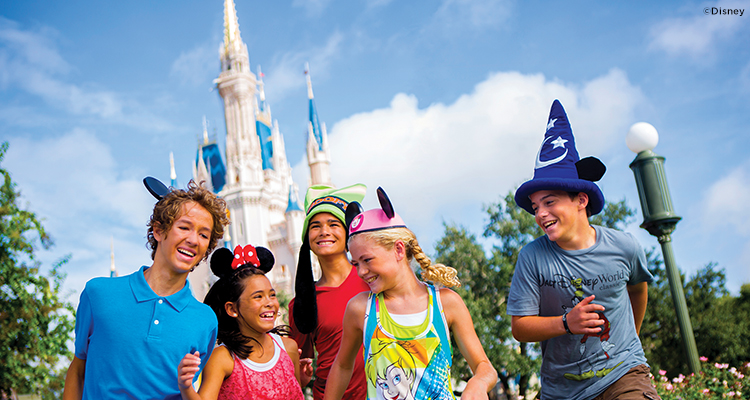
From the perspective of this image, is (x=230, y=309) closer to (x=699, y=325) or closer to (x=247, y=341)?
(x=247, y=341)

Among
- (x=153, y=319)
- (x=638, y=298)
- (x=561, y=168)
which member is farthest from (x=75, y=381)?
(x=638, y=298)

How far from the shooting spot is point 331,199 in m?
3.89

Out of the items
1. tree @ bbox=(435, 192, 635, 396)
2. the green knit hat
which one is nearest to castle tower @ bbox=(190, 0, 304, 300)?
tree @ bbox=(435, 192, 635, 396)

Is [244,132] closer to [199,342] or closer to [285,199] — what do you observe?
[285,199]

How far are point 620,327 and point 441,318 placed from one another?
100cm

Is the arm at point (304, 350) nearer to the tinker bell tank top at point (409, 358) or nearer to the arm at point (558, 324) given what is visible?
the tinker bell tank top at point (409, 358)

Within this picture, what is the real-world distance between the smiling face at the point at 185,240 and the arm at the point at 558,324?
1.67 m

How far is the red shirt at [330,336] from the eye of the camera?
3.40 meters

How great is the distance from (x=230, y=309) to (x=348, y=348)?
2.92 ft

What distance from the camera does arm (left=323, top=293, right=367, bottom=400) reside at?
9.05 ft

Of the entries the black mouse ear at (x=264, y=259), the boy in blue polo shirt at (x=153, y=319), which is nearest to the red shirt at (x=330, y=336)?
the black mouse ear at (x=264, y=259)

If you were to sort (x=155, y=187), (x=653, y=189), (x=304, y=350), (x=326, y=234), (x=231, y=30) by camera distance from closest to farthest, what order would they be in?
(x=155, y=187), (x=326, y=234), (x=304, y=350), (x=653, y=189), (x=231, y=30)

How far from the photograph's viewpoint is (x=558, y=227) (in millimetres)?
3049

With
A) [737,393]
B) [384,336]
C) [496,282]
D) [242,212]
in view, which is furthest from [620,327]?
[242,212]
